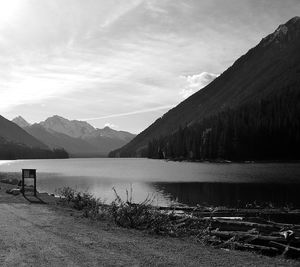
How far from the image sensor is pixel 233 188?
70438 mm

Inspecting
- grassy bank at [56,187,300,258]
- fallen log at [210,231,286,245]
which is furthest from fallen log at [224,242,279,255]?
fallen log at [210,231,286,245]

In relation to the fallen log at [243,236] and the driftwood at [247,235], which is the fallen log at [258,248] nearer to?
the driftwood at [247,235]

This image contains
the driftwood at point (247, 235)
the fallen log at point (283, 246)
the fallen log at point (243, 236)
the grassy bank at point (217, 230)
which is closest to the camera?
the fallen log at point (283, 246)

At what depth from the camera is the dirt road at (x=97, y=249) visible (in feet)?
45.9

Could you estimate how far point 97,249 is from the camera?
51.3 ft

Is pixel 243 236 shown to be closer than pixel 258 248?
No

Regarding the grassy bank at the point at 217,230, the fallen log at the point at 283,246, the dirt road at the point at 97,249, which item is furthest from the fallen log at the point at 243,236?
the dirt road at the point at 97,249

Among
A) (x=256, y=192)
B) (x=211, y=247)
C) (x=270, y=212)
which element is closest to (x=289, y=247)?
(x=211, y=247)

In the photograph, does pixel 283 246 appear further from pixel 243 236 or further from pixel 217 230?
pixel 217 230

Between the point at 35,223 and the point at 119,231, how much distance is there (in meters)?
4.56

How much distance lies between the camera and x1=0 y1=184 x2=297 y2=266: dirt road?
45.9 ft

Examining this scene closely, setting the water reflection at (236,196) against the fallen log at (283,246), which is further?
the water reflection at (236,196)

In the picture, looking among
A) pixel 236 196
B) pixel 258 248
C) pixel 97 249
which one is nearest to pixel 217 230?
pixel 258 248

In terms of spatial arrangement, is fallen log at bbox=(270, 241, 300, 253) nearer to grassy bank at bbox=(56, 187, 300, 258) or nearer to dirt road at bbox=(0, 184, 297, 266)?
grassy bank at bbox=(56, 187, 300, 258)
